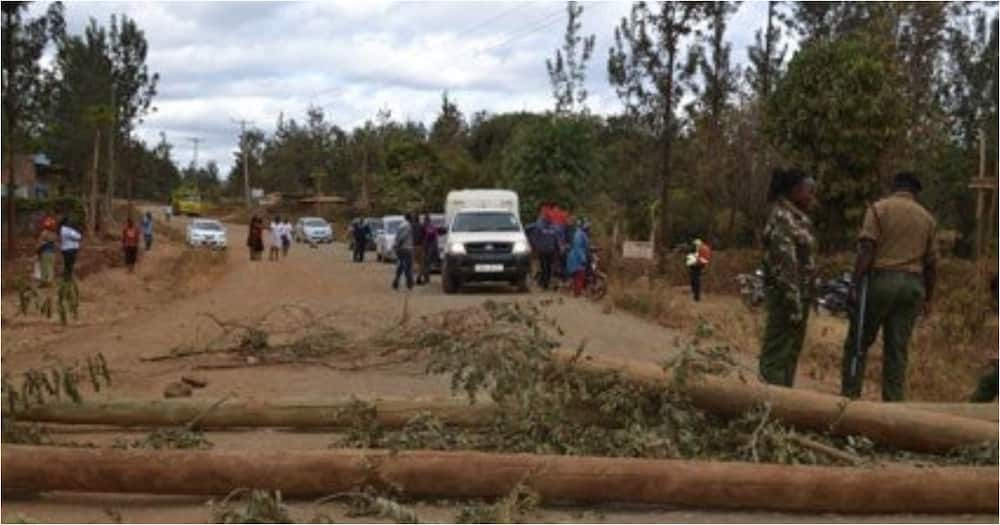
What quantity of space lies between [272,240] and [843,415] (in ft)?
116

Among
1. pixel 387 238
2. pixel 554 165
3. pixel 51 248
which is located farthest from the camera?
pixel 554 165

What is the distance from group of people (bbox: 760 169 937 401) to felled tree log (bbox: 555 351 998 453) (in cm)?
143

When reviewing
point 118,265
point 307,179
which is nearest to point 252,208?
point 307,179

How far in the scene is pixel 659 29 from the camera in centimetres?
3100

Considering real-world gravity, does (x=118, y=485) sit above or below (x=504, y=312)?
below

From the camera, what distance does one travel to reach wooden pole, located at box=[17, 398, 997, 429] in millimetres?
7246

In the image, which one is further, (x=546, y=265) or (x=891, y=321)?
(x=546, y=265)

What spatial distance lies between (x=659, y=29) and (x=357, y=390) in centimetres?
2262

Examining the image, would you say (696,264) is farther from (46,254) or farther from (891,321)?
(891,321)

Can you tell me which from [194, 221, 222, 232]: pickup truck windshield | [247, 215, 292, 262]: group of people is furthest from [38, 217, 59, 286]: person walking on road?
[194, 221, 222, 232]: pickup truck windshield

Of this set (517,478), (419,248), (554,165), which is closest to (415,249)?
(419,248)

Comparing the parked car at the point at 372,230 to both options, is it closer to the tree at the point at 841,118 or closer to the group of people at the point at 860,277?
the tree at the point at 841,118

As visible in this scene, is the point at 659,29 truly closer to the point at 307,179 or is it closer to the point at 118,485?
the point at 118,485

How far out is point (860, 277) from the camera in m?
8.62
